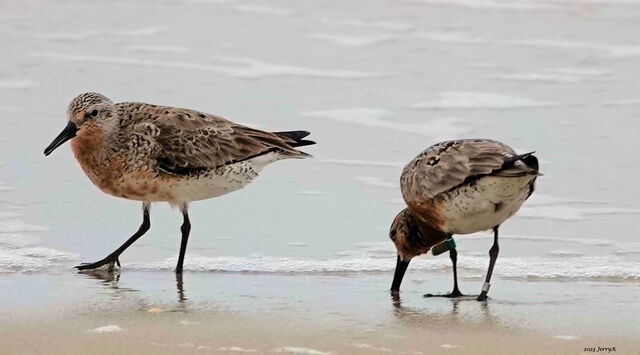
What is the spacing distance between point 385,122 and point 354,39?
368cm

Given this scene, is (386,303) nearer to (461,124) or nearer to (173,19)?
(461,124)

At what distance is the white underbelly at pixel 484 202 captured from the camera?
7.54 m

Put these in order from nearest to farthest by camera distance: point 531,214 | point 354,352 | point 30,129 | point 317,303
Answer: point 354,352 → point 317,303 → point 531,214 → point 30,129

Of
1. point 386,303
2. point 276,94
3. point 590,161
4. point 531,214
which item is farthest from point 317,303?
point 276,94

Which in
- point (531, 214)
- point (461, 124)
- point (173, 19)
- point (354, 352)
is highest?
point (173, 19)

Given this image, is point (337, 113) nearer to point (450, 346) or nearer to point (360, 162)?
point (360, 162)

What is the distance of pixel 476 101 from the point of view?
12266 millimetres

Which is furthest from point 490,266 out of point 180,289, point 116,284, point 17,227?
point 17,227

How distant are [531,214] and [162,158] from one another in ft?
8.34

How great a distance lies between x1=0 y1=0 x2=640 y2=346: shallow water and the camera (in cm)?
852


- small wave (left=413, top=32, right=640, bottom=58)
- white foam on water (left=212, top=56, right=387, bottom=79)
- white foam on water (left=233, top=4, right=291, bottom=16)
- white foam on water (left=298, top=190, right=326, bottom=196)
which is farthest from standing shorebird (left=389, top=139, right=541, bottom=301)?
white foam on water (left=233, top=4, right=291, bottom=16)

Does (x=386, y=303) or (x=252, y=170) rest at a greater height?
(x=252, y=170)

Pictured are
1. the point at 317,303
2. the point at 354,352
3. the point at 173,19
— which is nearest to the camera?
the point at 354,352

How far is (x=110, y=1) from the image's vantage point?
16.6 m
